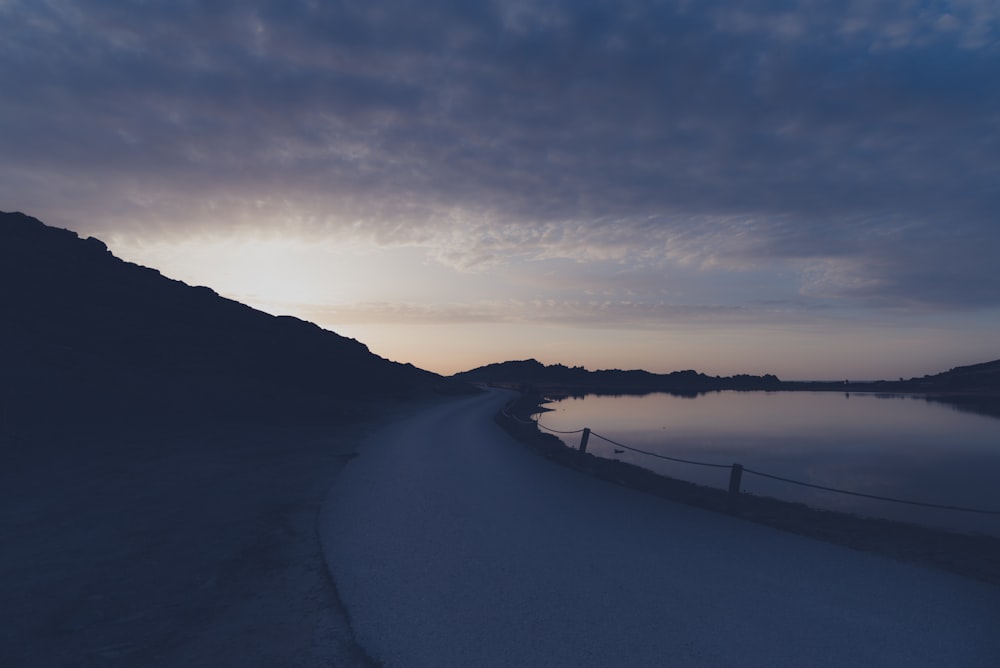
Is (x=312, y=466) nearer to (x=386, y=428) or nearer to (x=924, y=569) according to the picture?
(x=386, y=428)

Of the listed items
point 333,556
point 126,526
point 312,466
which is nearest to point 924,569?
point 333,556

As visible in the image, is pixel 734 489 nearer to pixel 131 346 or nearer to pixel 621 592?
pixel 621 592

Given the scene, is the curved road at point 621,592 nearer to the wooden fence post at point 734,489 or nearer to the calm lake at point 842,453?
the wooden fence post at point 734,489

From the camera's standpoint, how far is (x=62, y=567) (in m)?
8.80

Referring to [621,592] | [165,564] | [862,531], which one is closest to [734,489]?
[862,531]

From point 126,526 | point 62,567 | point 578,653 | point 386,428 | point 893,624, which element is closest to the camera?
point 578,653

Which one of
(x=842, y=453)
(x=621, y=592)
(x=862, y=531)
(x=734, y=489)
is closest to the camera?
(x=621, y=592)

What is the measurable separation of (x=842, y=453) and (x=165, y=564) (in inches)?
1327

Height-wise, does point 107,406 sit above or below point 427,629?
above

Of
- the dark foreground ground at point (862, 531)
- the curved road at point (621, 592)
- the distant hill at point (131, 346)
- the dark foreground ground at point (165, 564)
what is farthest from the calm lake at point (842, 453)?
the distant hill at point (131, 346)

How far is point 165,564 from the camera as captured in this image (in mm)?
9008

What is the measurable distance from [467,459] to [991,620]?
45.5ft

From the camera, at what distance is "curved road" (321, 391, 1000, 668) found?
5855 millimetres

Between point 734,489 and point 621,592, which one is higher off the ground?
point 734,489
